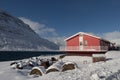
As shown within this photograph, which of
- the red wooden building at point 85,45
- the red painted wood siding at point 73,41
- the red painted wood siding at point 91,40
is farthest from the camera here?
the red painted wood siding at point 73,41

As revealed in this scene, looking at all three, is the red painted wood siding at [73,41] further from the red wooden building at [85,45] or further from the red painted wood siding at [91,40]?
the red painted wood siding at [91,40]

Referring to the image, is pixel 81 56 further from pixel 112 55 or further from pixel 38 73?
pixel 38 73

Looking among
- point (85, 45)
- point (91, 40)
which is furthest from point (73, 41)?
point (91, 40)

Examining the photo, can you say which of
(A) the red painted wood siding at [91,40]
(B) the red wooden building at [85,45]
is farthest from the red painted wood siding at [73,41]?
(A) the red painted wood siding at [91,40]

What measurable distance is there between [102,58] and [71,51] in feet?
46.7

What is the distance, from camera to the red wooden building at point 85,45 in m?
49.4

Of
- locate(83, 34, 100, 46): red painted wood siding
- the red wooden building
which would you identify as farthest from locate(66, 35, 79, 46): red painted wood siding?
locate(83, 34, 100, 46): red painted wood siding

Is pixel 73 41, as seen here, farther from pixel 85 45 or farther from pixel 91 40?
pixel 91 40

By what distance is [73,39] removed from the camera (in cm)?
5303

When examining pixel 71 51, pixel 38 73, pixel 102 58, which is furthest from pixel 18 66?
pixel 71 51

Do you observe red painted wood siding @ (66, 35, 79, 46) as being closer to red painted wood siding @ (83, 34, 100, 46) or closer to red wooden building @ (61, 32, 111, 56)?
red wooden building @ (61, 32, 111, 56)

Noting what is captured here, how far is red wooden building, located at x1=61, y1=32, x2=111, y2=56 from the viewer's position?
4941cm

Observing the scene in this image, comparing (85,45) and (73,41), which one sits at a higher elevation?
(73,41)

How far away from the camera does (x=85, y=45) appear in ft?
167
